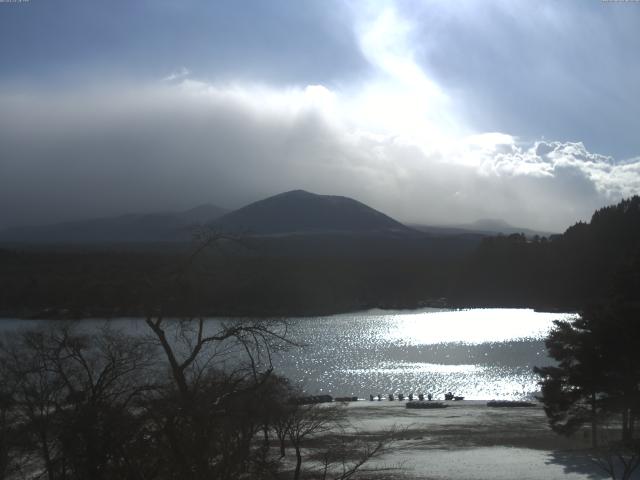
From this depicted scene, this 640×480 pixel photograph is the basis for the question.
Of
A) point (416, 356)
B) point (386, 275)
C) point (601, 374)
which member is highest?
point (386, 275)

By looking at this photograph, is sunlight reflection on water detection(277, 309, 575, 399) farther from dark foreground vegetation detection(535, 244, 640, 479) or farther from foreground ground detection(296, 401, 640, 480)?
dark foreground vegetation detection(535, 244, 640, 479)

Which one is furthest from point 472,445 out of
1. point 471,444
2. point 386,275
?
point 386,275

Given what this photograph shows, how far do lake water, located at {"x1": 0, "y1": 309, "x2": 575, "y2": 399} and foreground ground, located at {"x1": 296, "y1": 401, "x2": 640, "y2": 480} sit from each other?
4.11m

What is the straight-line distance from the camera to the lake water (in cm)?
3591

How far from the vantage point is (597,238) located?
86.2m

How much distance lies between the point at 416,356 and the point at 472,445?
1188 inches

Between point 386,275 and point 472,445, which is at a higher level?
point 386,275

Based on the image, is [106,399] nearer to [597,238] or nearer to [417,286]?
[597,238]

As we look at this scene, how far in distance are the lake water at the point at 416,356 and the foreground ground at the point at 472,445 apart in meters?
4.11

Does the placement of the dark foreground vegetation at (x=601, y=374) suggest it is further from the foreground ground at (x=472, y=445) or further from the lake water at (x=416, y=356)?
the lake water at (x=416, y=356)

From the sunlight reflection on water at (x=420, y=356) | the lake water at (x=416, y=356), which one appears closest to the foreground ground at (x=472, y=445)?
the lake water at (x=416, y=356)

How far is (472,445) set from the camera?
1975cm

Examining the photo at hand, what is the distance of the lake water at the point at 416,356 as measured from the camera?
118ft

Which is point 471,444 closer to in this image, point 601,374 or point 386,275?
point 601,374
